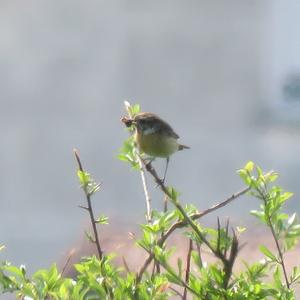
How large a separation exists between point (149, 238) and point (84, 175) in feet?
0.58

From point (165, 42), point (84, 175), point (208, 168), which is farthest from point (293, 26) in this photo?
point (84, 175)

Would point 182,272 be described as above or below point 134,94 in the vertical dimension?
above

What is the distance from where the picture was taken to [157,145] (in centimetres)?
220

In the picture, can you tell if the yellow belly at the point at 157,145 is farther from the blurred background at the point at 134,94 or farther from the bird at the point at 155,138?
the blurred background at the point at 134,94

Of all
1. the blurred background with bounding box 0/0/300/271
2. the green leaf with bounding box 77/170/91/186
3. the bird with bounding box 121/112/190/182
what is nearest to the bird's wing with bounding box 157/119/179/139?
the bird with bounding box 121/112/190/182

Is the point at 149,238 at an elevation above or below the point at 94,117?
above

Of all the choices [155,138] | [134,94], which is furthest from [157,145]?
[134,94]

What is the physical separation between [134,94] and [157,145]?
9.78 ft

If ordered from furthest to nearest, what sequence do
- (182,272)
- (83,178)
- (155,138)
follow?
(155,138) < (83,178) < (182,272)

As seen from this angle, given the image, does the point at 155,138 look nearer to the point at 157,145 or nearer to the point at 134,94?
the point at 157,145

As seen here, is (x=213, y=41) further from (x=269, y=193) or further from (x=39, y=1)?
(x=269, y=193)

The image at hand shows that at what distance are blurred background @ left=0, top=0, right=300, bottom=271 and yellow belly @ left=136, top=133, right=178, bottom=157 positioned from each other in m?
1.38

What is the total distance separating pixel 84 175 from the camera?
4.61 ft

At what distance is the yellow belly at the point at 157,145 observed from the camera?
6.98ft
